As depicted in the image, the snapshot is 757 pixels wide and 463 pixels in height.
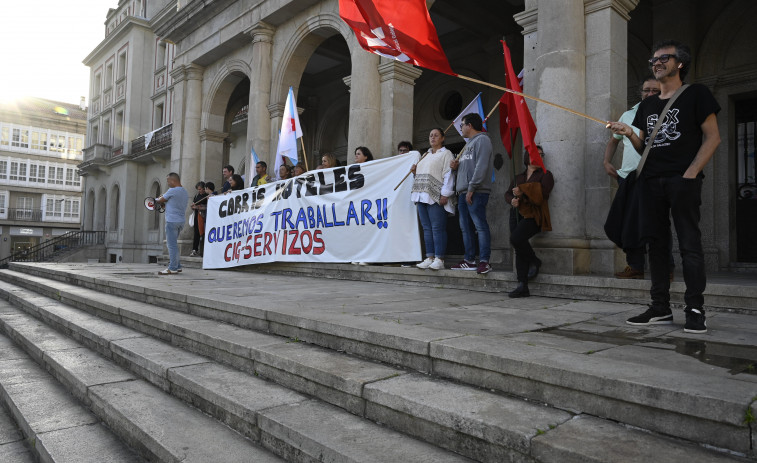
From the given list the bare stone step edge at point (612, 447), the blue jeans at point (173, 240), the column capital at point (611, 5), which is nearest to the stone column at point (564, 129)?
the column capital at point (611, 5)

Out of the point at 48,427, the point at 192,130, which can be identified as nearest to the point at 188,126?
the point at 192,130

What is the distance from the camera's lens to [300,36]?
11.8 metres

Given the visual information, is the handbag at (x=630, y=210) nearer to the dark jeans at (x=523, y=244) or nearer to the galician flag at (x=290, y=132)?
the dark jeans at (x=523, y=244)

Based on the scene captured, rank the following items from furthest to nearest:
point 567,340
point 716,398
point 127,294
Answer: point 127,294, point 567,340, point 716,398

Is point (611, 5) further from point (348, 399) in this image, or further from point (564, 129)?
point (348, 399)

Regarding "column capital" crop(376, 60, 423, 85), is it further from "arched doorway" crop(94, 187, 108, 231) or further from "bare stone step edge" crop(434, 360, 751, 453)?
"arched doorway" crop(94, 187, 108, 231)

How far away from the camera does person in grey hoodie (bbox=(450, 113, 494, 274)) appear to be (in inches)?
232

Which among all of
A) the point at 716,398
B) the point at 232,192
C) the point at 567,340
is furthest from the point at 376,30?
the point at 232,192

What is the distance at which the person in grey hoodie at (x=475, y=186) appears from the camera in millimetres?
5898

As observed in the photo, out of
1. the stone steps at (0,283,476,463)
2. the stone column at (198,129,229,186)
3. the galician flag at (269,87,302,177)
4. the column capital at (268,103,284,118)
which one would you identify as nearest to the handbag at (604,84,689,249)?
the stone steps at (0,283,476,463)

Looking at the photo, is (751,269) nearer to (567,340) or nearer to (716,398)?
(567,340)

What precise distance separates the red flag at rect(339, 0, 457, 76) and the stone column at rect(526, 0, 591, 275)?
1452 millimetres

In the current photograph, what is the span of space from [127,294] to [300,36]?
26.4ft

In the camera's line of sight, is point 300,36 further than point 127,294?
Yes
